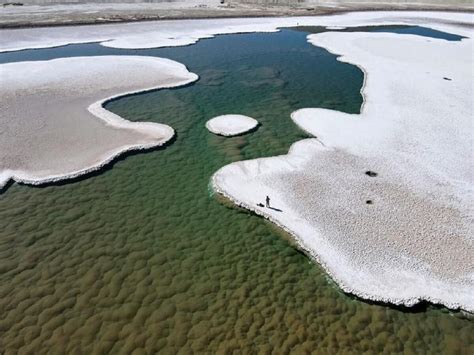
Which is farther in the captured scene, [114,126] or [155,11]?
[155,11]

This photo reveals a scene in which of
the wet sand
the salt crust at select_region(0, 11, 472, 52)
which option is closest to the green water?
the salt crust at select_region(0, 11, 472, 52)

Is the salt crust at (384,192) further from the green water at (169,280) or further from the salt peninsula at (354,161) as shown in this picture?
the green water at (169,280)

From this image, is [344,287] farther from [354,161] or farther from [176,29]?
[176,29]

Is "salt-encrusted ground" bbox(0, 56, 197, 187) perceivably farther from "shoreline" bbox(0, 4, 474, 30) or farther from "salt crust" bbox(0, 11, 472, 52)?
"shoreline" bbox(0, 4, 474, 30)

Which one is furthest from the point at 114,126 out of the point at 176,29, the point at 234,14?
the point at 234,14

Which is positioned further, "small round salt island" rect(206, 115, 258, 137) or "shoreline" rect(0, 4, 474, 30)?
"shoreline" rect(0, 4, 474, 30)

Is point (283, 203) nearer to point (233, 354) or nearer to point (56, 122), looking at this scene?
point (233, 354)
